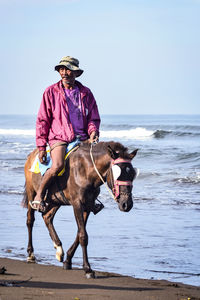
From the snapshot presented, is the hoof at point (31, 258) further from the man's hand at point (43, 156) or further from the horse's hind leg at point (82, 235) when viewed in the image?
the man's hand at point (43, 156)

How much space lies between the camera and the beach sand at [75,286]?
18.7 feet

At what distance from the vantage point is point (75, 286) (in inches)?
247

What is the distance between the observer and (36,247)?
8.77 meters

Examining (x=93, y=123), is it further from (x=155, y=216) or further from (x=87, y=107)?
(x=155, y=216)

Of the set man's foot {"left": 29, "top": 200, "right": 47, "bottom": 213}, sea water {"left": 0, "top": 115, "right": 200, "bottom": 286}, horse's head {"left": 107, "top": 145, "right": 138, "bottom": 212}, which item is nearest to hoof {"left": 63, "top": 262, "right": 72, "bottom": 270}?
sea water {"left": 0, "top": 115, "right": 200, "bottom": 286}

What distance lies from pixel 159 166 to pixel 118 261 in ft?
52.0

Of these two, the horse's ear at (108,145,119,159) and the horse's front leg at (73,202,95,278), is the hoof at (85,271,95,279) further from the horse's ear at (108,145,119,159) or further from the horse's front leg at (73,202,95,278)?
the horse's ear at (108,145,119,159)

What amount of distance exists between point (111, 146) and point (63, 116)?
838 millimetres

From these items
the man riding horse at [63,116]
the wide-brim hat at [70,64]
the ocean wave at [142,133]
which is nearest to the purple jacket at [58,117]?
the man riding horse at [63,116]

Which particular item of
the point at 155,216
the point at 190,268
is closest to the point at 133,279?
the point at 190,268

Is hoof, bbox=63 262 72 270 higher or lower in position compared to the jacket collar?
lower

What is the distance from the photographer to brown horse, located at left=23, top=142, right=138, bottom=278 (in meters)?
6.60

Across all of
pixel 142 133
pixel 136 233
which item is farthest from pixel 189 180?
pixel 142 133

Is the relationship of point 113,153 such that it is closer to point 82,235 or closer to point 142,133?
point 82,235
